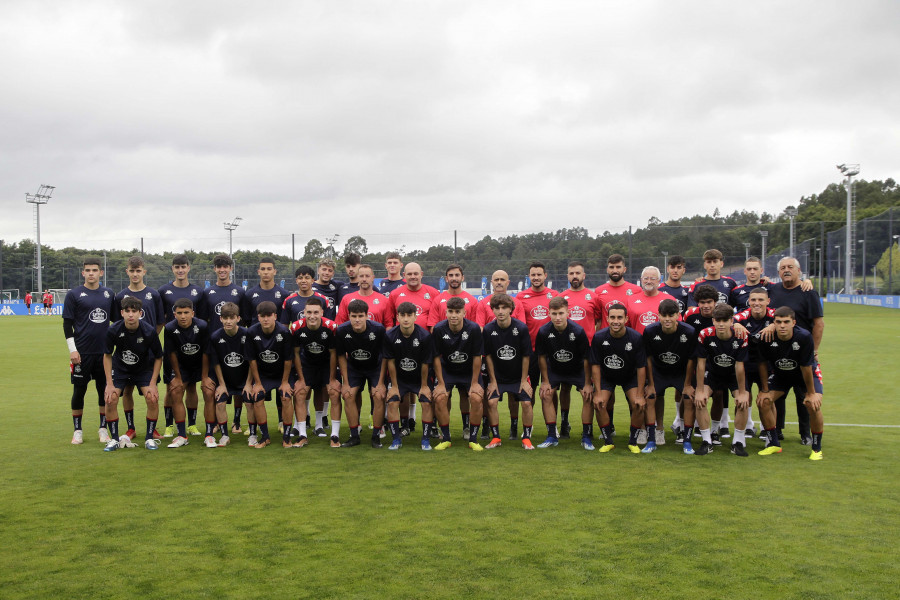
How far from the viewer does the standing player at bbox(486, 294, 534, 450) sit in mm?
7020

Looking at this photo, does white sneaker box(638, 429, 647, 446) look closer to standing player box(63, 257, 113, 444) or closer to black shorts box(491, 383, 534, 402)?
black shorts box(491, 383, 534, 402)

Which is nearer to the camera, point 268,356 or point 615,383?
point 615,383

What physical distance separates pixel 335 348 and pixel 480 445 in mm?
1859

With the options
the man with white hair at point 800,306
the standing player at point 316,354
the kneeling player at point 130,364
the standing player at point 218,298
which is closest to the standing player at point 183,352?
the kneeling player at point 130,364

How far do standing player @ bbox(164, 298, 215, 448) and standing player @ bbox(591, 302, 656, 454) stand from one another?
13.6 ft

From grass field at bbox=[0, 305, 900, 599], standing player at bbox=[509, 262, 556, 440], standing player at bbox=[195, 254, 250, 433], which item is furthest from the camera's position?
standing player at bbox=[195, 254, 250, 433]

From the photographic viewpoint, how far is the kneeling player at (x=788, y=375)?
6.47 meters

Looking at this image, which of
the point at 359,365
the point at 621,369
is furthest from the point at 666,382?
the point at 359,365

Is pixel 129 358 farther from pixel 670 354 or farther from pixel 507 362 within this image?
pixel 670 354

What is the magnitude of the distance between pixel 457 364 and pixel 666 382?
2.17 meters

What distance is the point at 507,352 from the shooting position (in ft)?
23.4

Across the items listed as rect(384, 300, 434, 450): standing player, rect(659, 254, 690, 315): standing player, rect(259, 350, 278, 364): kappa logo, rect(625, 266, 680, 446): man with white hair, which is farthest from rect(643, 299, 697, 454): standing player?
rect(259, 350, 278, 364): kappa logo

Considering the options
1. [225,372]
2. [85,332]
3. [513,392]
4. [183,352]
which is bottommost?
[513,392]

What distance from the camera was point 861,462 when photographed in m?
6.13
